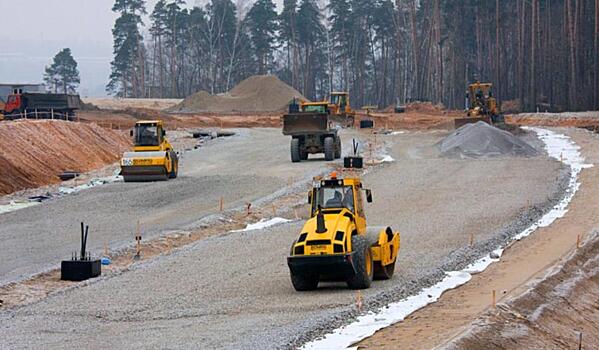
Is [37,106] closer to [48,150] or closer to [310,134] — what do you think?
[48,150]

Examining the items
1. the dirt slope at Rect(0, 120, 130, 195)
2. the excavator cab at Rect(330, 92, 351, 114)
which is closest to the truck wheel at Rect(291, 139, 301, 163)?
the dirt slope at Rect(0, 120, 130, 195)

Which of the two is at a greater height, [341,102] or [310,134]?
[341,102]

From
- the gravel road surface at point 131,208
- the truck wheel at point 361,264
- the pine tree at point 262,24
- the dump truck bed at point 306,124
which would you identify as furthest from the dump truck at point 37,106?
the pine tree at point 262,24

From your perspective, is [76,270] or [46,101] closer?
[76,270]

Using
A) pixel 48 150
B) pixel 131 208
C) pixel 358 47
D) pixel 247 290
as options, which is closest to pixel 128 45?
pixel 358 47

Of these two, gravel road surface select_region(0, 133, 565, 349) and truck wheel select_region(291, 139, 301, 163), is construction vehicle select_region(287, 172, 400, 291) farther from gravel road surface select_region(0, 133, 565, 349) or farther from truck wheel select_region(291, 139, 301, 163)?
truck wheel select_region(291, 139, 301, 163)

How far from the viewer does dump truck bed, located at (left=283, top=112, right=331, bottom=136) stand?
46.1 meters

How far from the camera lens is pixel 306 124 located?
4631 cm

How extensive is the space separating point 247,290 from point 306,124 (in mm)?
27469

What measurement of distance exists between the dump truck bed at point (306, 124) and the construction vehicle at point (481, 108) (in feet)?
59.3

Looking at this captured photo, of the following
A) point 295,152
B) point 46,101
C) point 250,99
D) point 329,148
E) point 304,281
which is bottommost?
point 304,281

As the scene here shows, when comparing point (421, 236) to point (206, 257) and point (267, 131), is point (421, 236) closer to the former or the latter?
point (206, 257)

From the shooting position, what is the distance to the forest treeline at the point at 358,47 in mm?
94688

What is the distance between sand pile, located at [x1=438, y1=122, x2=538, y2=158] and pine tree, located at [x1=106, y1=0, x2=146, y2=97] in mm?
87864
